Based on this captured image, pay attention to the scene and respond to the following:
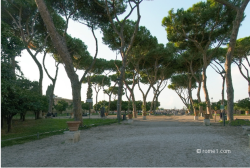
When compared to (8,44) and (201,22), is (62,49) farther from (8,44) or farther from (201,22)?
(201,22)

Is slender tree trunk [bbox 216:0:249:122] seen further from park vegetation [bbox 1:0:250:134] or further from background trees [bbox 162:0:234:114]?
background trees [bbox 162:0:234:114]

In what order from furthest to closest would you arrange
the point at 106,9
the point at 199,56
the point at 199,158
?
the point at 199,56, the point at 106,9, the point at 199,158

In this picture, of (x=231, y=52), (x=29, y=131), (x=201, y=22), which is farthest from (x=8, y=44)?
(x=201, y=22)

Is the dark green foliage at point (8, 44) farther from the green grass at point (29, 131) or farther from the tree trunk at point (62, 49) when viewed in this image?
the green grass at point (29, 131)

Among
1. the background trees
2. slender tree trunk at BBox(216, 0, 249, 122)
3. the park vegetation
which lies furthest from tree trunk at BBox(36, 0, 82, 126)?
the background trees

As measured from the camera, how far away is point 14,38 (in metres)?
7.42

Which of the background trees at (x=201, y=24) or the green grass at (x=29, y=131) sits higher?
the background trees at (x=201, y=24)

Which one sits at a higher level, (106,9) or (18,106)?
(106,9)

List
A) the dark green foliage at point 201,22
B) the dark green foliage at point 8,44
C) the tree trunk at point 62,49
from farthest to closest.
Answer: the dark green foliage at point 201,22, the tree trunk at point 62,49, the dark green foliage at point 8,44

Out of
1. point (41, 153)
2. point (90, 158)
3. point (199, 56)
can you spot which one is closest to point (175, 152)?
point (90, 158)

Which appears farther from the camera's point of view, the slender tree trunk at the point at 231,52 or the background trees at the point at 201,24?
the background trees at the point at 201,24

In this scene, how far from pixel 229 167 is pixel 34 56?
1766 cm

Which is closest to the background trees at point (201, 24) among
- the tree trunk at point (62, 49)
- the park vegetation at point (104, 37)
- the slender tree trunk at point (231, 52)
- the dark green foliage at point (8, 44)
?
the park vegetation at point (104, 37)

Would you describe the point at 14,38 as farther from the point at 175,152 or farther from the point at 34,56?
the point at 34,56
